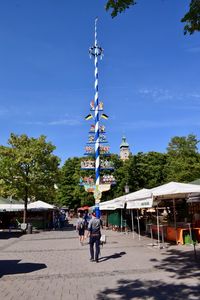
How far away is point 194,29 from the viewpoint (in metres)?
8.40

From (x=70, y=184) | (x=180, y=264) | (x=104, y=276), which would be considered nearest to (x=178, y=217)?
(x=180, y=264)

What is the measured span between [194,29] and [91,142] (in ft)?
61.2

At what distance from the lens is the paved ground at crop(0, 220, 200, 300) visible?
7.79 metres

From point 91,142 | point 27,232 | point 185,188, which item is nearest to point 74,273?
point 185,188

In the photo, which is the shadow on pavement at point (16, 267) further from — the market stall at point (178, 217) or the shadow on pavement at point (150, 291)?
the market stall at point (178, 217)

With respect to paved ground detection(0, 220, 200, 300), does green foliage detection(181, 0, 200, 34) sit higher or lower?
higher

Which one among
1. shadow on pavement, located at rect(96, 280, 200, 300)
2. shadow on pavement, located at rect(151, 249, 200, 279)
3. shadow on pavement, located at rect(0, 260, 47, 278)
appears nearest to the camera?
shadow on pavement, located at rect(96, 280, 200, 300)

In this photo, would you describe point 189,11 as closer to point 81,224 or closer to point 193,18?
point 193,18

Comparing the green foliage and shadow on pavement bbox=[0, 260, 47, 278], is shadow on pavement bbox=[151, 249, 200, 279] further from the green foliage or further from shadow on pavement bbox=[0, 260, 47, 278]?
the green foliage

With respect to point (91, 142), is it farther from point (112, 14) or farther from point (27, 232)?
point (112, 14)

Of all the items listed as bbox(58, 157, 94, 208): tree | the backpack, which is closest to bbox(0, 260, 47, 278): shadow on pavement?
the backpack

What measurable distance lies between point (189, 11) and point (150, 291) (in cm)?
590

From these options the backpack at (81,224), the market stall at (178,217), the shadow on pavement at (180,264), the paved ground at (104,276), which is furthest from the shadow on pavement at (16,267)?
the backpack at (81,224)

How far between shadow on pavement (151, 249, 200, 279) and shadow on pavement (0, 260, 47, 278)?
3619 mm
